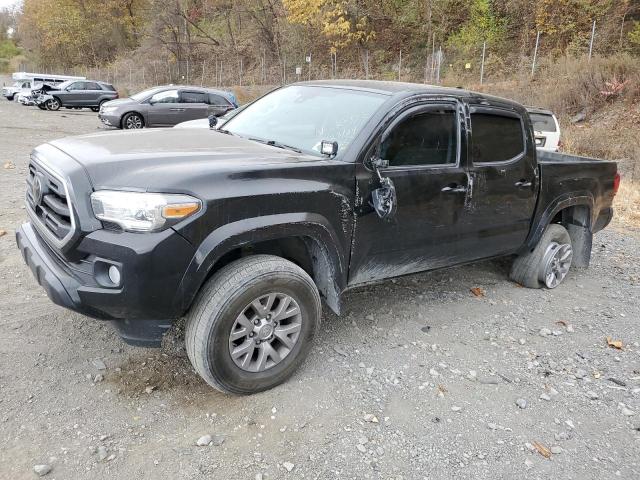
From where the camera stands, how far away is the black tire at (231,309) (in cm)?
287

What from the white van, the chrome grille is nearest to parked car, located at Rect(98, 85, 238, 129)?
the white van

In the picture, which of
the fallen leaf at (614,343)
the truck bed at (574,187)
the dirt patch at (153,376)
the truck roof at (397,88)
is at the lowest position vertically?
the fallen leaf at (614,343)

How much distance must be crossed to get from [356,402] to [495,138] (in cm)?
243

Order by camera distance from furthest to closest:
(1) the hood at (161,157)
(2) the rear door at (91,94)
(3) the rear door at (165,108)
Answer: (2) the rear door at (91,94) → (3) the rear door at (165,108) → (1) the hood at (161,157)

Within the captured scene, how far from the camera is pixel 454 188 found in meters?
3.90

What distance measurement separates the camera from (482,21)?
25.0 m

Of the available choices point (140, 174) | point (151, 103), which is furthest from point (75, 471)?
point (151, 103)

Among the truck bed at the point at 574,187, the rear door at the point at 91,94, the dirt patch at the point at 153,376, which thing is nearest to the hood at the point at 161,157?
the dirt patch at the point at 153,376

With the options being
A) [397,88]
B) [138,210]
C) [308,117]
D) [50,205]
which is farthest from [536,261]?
[50,205]

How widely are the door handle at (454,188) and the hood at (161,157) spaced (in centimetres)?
108

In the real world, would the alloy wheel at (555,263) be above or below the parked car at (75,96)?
below

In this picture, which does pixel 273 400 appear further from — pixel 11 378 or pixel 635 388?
pixel 635 388

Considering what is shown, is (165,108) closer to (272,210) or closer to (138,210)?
(272,210)

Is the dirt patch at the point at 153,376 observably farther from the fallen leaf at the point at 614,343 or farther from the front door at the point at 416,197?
the fallen leaf at the point at 614,343
